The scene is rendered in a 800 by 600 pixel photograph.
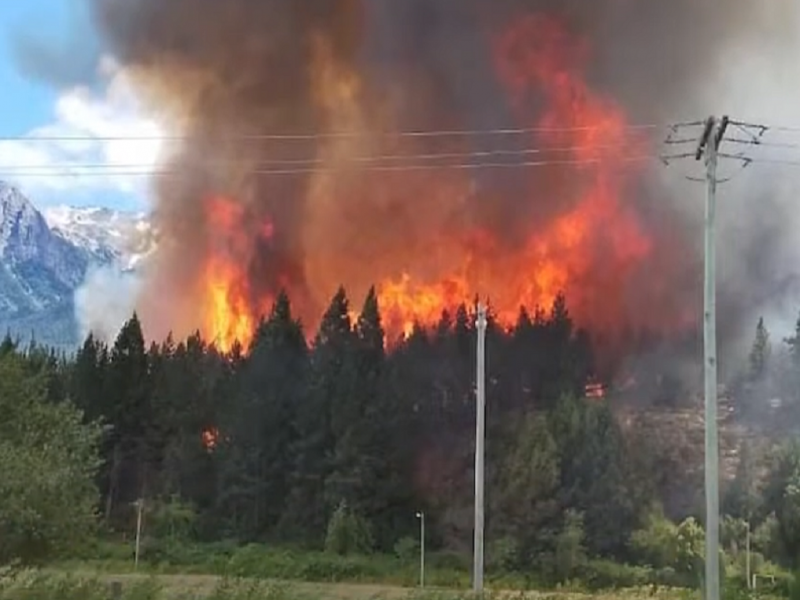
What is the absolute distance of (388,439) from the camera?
6744cm

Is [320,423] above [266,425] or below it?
above

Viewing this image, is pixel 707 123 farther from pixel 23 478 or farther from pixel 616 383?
pixel 616 383

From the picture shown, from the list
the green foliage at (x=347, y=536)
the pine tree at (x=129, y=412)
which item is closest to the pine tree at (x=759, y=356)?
the green foliage at (x=347, y=536)

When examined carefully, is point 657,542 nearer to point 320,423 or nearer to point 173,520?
point 320,423

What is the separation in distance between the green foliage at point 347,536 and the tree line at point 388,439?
0.30m

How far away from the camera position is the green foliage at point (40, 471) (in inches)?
780

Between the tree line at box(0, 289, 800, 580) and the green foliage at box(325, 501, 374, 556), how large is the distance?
0.99ft

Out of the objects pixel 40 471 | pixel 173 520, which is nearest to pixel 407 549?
pixel 173 520

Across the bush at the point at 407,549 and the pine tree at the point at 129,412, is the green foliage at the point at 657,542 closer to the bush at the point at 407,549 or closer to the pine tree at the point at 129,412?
the bush at the point at 407,549

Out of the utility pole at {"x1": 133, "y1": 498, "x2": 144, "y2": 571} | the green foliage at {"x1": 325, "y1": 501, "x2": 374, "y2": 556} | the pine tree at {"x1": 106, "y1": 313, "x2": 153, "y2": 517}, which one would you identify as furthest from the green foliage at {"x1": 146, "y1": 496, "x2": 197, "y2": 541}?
the green foliage at {"x1": 325, "y1": 501, "x2": 374, "y2": 556}

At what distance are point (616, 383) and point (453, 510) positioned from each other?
48.1ft

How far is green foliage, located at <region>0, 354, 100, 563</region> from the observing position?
19812 millimetres

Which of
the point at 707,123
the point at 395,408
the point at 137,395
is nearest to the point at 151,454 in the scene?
the point at 137,395

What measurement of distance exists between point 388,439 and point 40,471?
48086 millimetres
